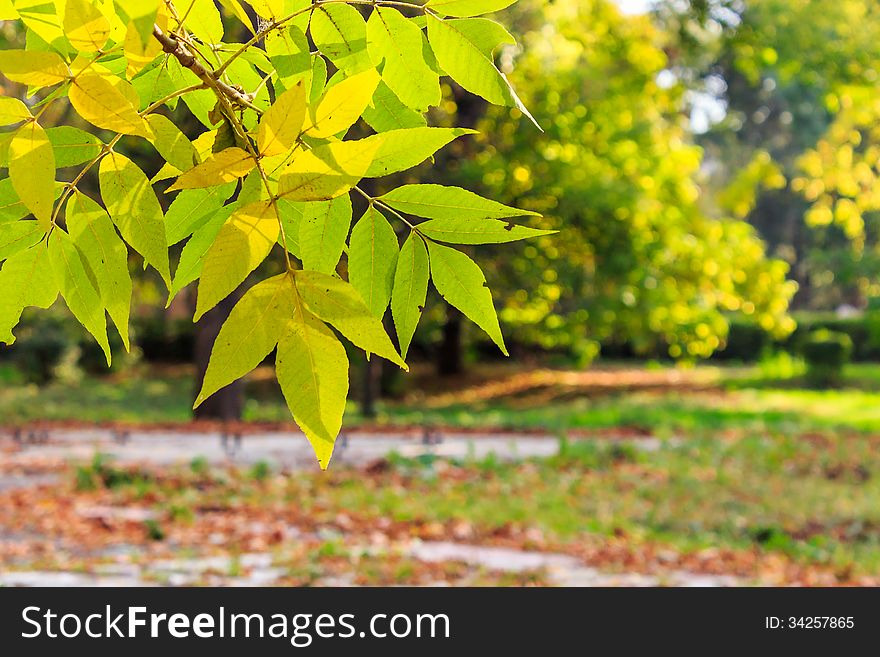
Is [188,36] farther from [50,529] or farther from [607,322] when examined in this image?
[607,322]

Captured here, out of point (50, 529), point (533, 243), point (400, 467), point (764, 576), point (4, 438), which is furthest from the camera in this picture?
point (533, 243)

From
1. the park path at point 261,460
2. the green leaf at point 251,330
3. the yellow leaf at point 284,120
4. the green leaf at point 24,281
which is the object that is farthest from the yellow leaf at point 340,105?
the park path at point 261,460

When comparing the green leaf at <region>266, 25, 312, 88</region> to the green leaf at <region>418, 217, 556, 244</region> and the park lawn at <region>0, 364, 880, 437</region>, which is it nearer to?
the green leaf at <region>418, 217, 556, 244</region>

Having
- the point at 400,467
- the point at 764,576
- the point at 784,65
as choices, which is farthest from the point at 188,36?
the point at 784,65

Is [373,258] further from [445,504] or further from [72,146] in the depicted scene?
[445,504]

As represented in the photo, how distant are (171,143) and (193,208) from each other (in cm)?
12

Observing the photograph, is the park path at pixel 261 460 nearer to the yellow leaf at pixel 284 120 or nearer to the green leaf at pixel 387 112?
the green leaf at pixel 387 112

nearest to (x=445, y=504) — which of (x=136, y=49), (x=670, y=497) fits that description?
(x=670, y=497)

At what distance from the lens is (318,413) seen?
0.81m

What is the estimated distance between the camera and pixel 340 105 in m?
0.83

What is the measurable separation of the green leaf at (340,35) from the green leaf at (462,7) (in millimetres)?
75

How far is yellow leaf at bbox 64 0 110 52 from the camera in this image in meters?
0.82

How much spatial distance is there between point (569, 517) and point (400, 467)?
2124 millimetres

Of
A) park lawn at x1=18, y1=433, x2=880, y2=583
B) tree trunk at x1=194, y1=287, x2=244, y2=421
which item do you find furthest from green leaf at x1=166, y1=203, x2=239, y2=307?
tree trunk at x1=194, y1=287, x2=244, y2=421
